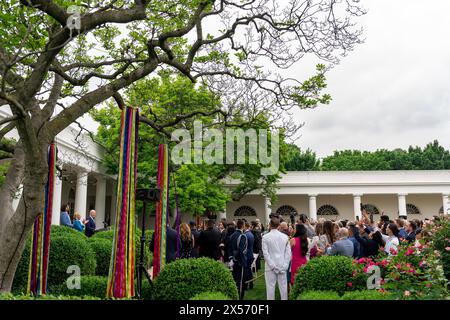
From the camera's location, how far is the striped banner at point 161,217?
26.4 feet

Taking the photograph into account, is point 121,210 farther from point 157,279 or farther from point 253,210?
point 253,210

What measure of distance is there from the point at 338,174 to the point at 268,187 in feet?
31.8

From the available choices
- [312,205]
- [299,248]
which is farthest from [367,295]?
[312,205]

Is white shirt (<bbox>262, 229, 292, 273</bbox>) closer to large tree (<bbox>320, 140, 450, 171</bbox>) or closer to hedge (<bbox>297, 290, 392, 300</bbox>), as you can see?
hedge (<bbox>297, 290, 392, 300</bbox>)

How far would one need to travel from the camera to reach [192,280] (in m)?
6.13

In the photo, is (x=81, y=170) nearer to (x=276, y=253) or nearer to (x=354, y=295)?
(x=276, y=253)

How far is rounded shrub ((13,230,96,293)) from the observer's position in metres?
8.20

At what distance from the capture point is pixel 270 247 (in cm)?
823

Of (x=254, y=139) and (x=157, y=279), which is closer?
(x=157, y=279)

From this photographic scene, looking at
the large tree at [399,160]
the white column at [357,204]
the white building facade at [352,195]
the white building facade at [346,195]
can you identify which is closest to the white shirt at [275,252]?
the white building facade at [346,195]

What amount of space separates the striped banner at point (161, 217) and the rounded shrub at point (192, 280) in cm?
166

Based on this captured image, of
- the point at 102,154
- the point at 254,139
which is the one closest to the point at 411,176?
the point at 254,139

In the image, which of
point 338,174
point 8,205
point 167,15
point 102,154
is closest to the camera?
point 8,205

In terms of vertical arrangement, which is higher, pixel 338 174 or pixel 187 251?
pixel 338 174
